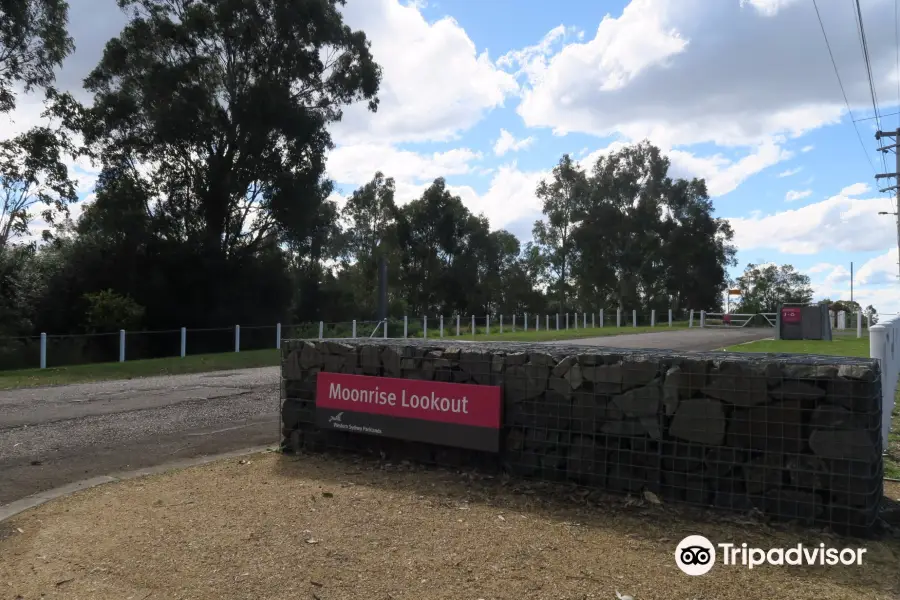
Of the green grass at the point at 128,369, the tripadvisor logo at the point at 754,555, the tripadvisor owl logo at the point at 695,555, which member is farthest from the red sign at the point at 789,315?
the tripadvisor owl logo at the point at 695,555

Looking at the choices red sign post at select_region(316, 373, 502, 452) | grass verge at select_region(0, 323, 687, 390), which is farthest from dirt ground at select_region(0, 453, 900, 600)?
grass verge at select_region(0, 323, 687, 390)

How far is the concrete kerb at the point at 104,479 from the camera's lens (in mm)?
5773

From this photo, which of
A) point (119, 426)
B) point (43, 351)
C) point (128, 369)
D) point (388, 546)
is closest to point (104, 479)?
point (119, 426)

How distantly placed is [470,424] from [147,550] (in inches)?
106

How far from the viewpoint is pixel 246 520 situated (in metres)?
5.08

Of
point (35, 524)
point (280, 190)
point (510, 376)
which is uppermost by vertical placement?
point (280, 190)

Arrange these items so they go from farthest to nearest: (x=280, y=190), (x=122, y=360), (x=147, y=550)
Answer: (x=280, y=190), (x=122, y=360), (x=147, y=550)

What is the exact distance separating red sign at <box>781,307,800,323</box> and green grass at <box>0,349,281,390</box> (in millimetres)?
17097

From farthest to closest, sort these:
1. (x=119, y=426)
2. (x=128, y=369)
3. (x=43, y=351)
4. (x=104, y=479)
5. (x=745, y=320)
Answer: (x=745, y=320), (x=43, y=351), (x=128, y=369), (x=119, y=426), (x=104, y=479)

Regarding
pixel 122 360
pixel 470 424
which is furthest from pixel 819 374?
pixel 122 360

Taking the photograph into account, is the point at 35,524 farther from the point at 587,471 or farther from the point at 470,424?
the point at 587,471

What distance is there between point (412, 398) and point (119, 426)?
16.6 ft

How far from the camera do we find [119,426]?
9.36 metres

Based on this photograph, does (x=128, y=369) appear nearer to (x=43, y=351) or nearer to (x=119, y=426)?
(x=43, y=351)
